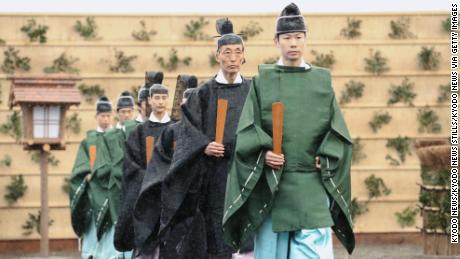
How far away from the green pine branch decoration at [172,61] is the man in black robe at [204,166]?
466 inches

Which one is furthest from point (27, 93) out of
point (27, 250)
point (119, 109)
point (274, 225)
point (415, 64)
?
point (274, 225)

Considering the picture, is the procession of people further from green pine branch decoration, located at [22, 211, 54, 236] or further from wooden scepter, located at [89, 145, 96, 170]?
green pine branch decoration, located at [22, 211, 54, 236]

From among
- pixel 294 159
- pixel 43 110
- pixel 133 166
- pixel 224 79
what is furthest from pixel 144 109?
pixel 294 159

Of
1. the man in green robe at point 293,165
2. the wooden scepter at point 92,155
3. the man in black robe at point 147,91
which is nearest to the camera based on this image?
the man in green robe at point 293,165

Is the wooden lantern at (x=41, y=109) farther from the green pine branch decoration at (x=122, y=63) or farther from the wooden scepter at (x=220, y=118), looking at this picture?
the wooden scepter at (x=220, y=118)

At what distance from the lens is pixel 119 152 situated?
16000 millimetres

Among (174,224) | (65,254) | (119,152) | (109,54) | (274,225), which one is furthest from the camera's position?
(109,54)

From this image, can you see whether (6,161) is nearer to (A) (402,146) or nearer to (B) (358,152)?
(B) (358,152)

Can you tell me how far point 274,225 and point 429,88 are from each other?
1464 cm

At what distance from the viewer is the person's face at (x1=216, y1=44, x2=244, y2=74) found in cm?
1012

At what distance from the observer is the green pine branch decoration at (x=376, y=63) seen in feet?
74.8

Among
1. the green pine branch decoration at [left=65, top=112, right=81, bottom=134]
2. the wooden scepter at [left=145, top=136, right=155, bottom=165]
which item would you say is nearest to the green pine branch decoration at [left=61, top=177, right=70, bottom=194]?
the green pine branch decoration at [left=65, top=112, right=81, bottom=134]

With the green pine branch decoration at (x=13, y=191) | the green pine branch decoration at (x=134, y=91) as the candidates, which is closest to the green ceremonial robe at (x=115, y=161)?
the green pine branch decoration at (x=134, y=91)

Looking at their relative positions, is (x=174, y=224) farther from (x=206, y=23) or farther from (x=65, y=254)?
(x=206, y=23)
